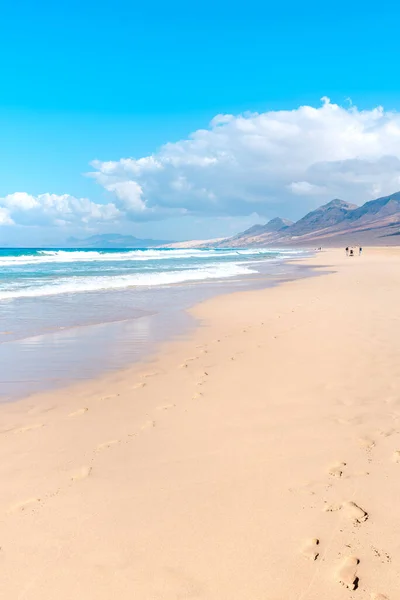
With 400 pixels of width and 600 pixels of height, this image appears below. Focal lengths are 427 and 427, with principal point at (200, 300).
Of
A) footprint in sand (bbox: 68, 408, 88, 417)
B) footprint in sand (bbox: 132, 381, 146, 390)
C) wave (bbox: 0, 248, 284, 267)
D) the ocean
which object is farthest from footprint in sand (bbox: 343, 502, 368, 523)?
wave (bbox: 0, 248, 284, 267)

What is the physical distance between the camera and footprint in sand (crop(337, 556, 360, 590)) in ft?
8.62

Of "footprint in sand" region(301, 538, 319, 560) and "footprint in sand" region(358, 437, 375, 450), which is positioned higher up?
"footprint in sand" region(301, 538, 319, 560)

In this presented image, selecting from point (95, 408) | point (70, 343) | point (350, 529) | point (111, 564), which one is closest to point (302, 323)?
point (70, 343)

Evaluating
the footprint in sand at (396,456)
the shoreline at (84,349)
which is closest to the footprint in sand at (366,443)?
the footprint in sand at (396,456)

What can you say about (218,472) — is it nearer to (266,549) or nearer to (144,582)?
(266,549)

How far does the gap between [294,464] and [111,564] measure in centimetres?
197

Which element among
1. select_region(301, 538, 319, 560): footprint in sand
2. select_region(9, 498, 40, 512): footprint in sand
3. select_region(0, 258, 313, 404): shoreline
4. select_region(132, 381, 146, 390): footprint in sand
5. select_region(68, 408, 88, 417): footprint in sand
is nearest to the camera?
select_region(301, 538, 319, 560): footprint in sand

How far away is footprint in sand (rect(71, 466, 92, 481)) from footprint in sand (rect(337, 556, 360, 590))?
2287 millimetres

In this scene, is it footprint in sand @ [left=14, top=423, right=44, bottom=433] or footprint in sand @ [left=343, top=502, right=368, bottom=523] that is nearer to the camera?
footprint in sand @ [left=343, top=502, right=368, bottom=523]

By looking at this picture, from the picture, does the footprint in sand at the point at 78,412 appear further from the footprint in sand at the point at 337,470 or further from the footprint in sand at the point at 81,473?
the footprint in sand at the point at 337,470

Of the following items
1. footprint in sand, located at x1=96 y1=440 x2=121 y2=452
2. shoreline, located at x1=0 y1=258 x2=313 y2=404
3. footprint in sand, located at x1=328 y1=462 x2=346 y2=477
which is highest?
shoreline, located at x1=0 y1=258 x2=313 y2=404

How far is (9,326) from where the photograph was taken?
11.7m

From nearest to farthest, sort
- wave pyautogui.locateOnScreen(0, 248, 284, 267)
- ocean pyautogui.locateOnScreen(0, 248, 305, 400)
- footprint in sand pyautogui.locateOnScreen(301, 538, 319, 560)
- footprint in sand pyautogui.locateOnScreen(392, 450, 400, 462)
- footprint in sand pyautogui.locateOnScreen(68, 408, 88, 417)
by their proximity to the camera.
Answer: footprint in sand pyautogui.locateOnScreen(301, 538, 319, 560) → footprint in sand pyautogui.locateOnScreen(392, 450, 400, 462) → footprint in sand pyautogui.locateOnScreen(68, 408, 88, 417) → ocean pyautogui.locateOnScreen(0, 248, 305, 400) → wave pyautogui.locateOnScreen(0, 248, 284, 267)

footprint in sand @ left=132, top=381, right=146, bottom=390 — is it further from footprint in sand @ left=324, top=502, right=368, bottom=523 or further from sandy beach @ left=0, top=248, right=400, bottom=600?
footprint in sand @ left=324, top=502, right=368, bottom=523
